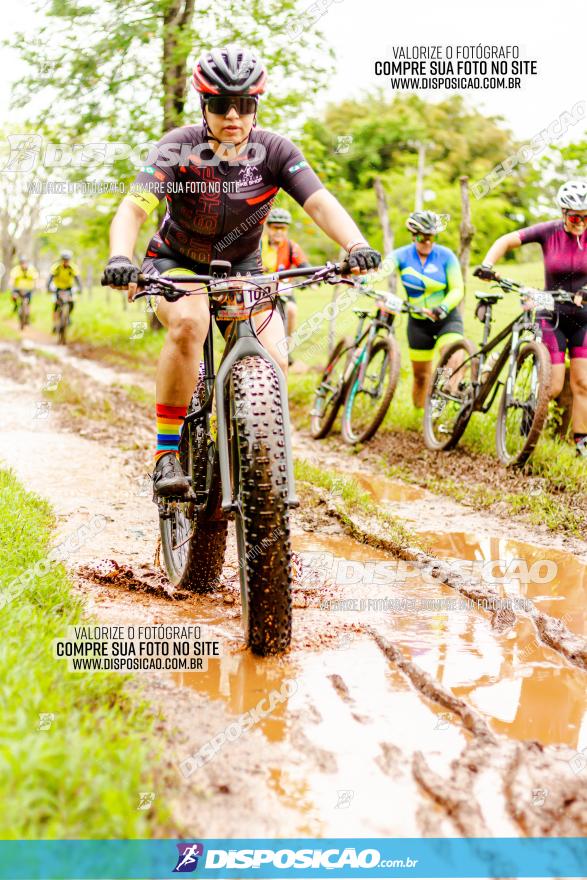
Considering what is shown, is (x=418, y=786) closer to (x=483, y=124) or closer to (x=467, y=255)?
(x=467, y=255)

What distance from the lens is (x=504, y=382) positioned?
7578mm

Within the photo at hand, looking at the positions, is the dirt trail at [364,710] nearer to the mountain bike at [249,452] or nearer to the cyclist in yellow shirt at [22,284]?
the mountain bike at [249,452]

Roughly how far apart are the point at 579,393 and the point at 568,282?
99 cm

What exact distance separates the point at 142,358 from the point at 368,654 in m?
13.8

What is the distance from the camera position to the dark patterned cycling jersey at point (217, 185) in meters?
3.73

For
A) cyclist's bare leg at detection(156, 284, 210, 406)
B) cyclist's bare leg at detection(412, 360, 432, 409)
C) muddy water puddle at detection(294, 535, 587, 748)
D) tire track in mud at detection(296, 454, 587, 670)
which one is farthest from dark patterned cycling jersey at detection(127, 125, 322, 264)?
cyclist's bare leg at detection(412, 360, 432, 409)

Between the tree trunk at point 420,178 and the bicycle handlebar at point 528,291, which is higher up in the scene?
the tree trunk at point 420,178

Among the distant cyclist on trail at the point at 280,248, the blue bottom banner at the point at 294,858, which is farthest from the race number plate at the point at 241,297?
the distant cyclist on trail at the point at 280,248

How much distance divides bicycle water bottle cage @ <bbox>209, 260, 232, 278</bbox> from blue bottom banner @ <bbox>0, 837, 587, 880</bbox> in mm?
2228

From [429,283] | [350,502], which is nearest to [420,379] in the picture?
[429,283]

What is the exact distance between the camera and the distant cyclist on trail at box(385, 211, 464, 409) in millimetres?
8297

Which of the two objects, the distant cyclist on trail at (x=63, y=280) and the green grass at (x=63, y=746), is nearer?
the green grass at (x=63, y=746)

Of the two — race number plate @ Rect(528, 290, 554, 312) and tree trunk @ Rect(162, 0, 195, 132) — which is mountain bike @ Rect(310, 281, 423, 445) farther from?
tree trunk @ Rect(162, 0, 195, 132)

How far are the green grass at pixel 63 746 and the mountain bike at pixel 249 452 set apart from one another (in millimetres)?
643
